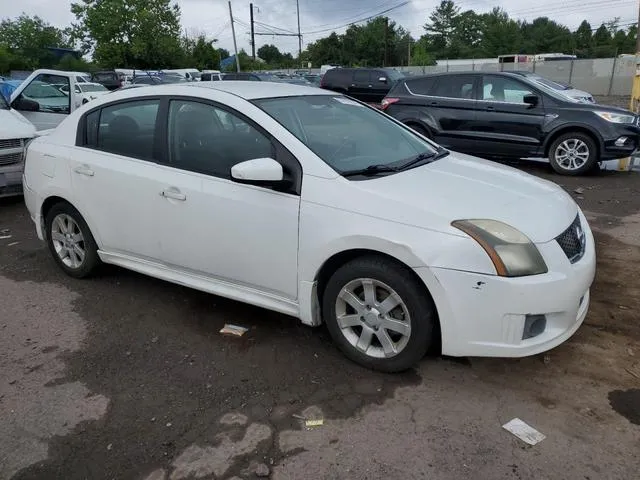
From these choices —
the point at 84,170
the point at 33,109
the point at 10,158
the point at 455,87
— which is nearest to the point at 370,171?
the point at 84,170

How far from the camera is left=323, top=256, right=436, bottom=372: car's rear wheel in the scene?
2947mm

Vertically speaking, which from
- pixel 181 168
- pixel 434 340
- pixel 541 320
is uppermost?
pixel 181 168

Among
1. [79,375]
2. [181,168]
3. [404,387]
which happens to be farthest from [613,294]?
[79,375]

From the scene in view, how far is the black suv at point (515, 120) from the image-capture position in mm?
8648

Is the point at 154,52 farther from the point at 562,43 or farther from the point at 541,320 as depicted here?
the point at 562,43

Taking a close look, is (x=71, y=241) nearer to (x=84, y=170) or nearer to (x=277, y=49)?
(x=84, y=170)

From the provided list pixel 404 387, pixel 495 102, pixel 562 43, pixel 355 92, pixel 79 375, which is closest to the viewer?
pixel 404 387

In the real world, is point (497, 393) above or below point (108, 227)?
below

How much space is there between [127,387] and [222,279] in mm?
891

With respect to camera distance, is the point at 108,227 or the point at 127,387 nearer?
the point at 127,387

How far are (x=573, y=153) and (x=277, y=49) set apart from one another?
11328 centimetres

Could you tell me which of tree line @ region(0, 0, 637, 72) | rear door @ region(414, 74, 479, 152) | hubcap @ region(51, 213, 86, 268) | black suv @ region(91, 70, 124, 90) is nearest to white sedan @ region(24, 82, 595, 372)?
hubcap @ region(51, 213, 86, 268)

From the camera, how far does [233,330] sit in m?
3.79

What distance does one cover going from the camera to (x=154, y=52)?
52.3 meters
